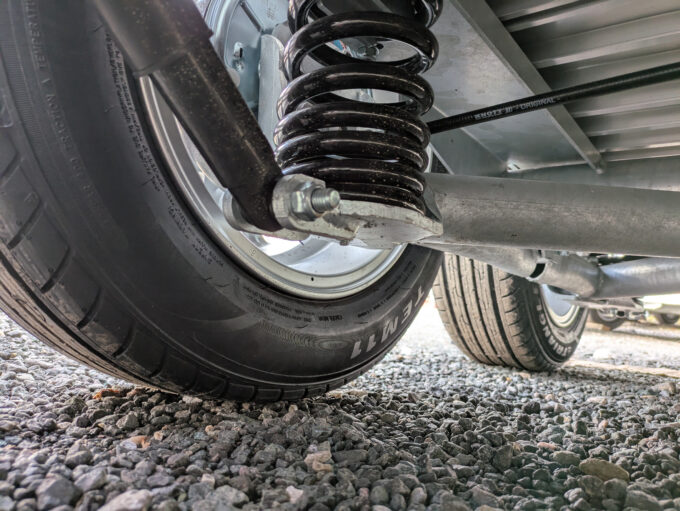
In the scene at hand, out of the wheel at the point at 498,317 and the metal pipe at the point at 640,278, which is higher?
the metal pipe at the point at 640,278

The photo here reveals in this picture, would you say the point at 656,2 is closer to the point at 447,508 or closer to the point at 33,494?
the point at 447,508

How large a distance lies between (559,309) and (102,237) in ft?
8.68

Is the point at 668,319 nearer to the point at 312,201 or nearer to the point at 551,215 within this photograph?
the point at 551,215

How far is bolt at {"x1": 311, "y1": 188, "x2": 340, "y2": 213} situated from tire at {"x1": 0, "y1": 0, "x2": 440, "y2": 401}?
32 cm

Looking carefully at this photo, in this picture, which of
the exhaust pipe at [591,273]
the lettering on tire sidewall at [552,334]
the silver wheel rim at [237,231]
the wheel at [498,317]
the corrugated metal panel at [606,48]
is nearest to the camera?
the silver wheel rim at [237,231]

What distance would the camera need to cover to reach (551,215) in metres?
→ 1.06

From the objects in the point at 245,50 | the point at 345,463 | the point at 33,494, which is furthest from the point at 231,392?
the point at 245,50

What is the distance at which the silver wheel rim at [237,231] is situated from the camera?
2.87 feet

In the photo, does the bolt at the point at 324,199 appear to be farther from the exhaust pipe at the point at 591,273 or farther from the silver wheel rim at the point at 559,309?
the silver wheel rim at the point at 559,309

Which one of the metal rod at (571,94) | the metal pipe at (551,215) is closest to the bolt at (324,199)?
the metal pipe at (551,215)

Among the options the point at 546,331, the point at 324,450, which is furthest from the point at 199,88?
the point at 546,331

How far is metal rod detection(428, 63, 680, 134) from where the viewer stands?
93 centimetres

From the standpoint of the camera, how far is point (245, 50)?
1.44 meters

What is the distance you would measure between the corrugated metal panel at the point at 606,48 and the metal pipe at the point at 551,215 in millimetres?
294
